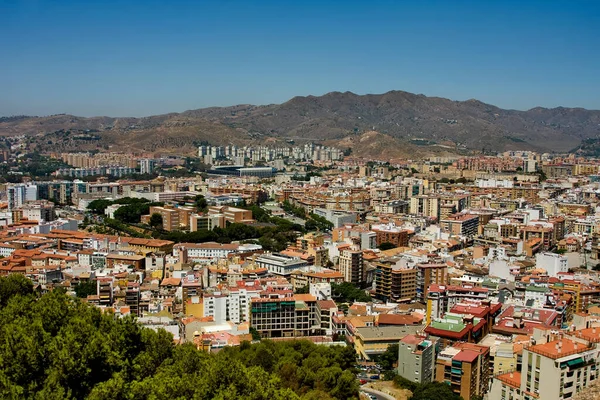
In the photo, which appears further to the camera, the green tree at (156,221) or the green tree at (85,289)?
the green tree at (156,221)

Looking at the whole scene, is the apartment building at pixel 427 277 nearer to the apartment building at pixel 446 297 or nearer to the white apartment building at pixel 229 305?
the apartment building at pixel 446 297

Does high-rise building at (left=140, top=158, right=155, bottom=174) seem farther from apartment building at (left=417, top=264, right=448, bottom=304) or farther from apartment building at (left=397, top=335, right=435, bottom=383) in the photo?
apartment building at (left=397, top=335, right=435, bottom=383)

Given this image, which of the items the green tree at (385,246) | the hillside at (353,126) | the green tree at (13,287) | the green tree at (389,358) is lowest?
the green tree at (389,358)

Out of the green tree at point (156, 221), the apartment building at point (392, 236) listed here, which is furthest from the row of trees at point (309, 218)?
the green tree at point (156, 221)

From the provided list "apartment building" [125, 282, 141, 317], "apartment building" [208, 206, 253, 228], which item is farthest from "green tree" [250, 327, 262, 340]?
"apartment building" [208, 206, 253, 228]

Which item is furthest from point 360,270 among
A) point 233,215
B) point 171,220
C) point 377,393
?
point 171,220

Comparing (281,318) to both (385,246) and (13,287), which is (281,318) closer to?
(13,287)
